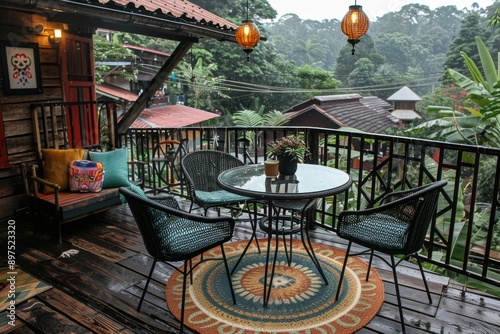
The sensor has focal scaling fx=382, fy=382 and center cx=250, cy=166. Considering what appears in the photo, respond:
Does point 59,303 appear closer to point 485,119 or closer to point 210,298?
point 210,298

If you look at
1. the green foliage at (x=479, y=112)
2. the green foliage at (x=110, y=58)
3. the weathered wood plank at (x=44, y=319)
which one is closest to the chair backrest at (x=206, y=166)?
the weathered wood plank at (x=44, y=319)

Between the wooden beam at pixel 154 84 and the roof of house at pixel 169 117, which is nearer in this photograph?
the wooden beam at pixel 154 84

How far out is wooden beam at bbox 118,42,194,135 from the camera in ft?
17.2

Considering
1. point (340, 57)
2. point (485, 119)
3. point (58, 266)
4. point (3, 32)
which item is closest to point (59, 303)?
point (58, 266)

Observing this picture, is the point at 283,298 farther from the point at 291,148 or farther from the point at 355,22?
the point at 355,22

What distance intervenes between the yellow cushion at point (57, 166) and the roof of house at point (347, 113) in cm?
1094

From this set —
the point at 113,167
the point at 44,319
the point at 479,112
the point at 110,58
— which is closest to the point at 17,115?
the point at 113,167

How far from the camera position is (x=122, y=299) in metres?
2.46

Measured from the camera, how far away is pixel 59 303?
243cm

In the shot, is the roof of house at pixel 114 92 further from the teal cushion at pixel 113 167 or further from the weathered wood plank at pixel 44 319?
the weathered wood plank at pixel 44 319

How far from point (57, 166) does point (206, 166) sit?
1.49 m

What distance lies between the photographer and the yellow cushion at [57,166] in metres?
3.72

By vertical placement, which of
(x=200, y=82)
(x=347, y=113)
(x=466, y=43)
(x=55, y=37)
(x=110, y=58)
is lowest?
(x=347, y=113)

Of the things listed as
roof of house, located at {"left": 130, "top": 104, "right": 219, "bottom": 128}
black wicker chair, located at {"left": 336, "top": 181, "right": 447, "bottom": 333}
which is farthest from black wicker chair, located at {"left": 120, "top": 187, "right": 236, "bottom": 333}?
roof of house, located at {"left": 130, "top": 104, "right": 219, "bottom": 128}
